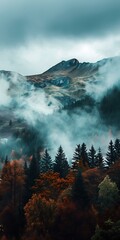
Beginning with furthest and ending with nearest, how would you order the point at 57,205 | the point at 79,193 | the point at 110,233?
the point at 57,205
the point at 79,193
the point at 110,233

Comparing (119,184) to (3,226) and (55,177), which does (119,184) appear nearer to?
(55,177)

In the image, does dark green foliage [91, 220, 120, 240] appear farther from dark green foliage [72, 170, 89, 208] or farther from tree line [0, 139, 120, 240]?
dark green foliage [72, 170, 89, 208]

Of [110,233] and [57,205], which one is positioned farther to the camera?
[57,205]

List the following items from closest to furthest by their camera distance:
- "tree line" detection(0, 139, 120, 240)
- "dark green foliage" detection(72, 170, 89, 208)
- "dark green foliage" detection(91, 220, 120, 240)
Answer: "dark green foliage" detection(91, 220, 120, 240) → "tree line" detection(0, 139, 120, 240) → "dark green foliage" detection(72, 170, 89, 208)

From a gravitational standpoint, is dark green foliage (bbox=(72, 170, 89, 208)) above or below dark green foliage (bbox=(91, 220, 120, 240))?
above

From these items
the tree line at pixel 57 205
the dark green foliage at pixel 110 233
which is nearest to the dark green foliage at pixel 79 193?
the tree line at pixel 57 205

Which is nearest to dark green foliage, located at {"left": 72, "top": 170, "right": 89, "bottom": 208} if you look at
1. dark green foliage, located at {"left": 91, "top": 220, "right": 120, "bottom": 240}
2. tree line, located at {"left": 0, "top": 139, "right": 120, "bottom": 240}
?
tree line, located at {"left": 0, "top": 139, "right": 120, "bottom": 240}

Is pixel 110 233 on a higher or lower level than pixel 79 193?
lower

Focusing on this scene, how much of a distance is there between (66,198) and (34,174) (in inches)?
986

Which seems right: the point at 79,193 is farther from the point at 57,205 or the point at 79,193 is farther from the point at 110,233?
the point at 110,233

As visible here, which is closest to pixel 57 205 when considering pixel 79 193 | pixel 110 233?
pixel 79 193

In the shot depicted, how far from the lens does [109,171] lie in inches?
4343

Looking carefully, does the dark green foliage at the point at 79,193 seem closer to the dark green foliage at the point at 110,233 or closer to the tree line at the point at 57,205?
the tree line at the point at 57,205

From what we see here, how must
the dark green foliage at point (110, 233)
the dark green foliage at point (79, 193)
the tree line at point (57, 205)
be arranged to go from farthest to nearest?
1. the dark green foliage at point (79, 193)
2. the tree line at point (57, 205)
3. the dark green foliage at point (110, 233)
